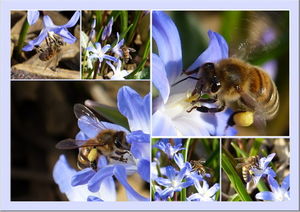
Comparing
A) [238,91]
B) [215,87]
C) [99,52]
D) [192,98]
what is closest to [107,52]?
[99,52]

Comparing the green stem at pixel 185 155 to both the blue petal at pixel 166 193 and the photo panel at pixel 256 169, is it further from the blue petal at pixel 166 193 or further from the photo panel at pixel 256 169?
the photo panel at pixel 256 169

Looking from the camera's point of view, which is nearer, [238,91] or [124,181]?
[238,91]

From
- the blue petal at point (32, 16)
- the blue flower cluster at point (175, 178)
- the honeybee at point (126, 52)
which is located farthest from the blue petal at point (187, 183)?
the blue petal at point (32, 16)

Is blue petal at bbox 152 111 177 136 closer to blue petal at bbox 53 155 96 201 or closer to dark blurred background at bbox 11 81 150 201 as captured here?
dark blurred background at bbox 11 81 150 201

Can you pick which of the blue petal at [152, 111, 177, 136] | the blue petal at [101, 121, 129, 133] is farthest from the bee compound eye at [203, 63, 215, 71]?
the blue petal at [101, 121, 129, 133]

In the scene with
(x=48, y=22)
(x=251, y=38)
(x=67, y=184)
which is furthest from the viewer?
(x=67, y=184)

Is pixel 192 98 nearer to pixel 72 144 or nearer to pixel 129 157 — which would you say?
pixel 129 157
